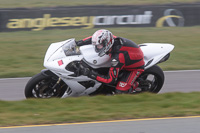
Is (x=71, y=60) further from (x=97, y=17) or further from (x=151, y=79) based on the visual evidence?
Result: (x=97, y=17)

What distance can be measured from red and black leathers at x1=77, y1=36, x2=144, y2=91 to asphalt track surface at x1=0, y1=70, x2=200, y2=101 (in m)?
1.65

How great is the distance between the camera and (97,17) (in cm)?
1662

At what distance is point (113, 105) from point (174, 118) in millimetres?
1214

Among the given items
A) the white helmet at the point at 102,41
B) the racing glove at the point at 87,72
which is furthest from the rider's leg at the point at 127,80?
the white helmet at the point at 102,41

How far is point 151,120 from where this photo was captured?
562 cm

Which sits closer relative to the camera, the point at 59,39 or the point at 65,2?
the point at 59,39

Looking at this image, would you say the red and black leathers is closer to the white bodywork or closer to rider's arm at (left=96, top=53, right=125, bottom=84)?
rider's arm at (left=96, top=53, right=125, bottom=84)

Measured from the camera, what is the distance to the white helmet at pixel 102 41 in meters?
6.54

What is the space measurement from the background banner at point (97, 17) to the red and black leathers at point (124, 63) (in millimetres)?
9358

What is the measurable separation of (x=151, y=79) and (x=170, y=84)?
1730mm

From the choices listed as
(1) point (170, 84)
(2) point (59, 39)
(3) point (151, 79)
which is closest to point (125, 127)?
(3) point (151, 79)

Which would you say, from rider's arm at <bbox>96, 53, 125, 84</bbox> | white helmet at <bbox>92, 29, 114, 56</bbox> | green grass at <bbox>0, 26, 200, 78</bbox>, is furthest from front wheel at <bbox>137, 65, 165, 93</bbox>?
green grass at <bbox>0, 26, 200, 78</bbox>

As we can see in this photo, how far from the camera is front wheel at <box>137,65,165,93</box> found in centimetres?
733

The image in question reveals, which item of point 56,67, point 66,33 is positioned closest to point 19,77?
point 56,67
